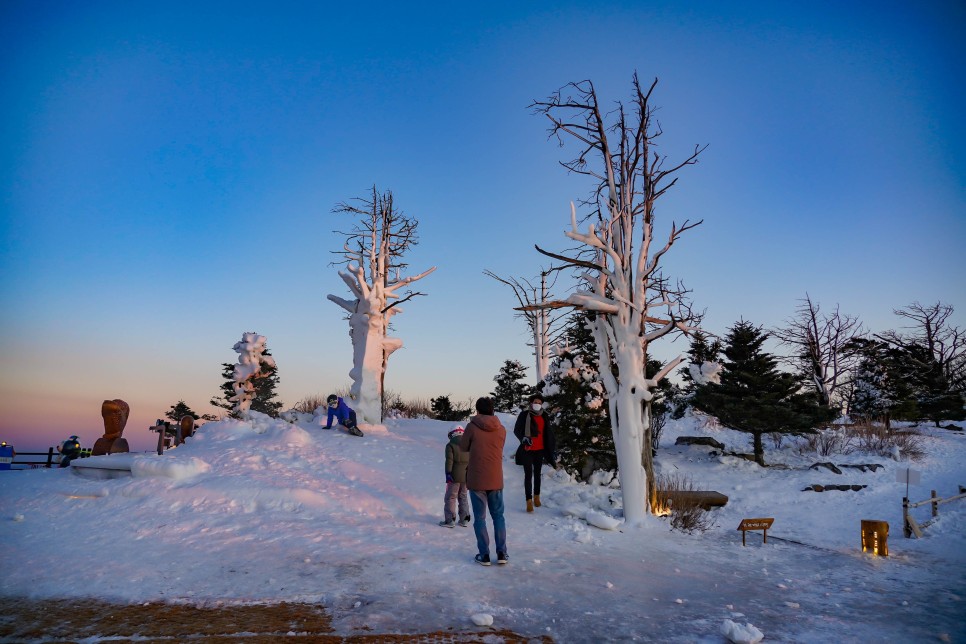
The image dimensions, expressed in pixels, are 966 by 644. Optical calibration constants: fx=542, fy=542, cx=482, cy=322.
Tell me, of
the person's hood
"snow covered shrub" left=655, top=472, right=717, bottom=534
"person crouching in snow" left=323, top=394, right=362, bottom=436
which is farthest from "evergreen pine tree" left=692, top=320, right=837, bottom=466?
the person's hood

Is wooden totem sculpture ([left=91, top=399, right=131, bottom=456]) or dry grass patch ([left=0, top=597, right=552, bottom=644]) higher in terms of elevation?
wooden totem sculpture ([left=91, top=399, right=131, bottom=456])

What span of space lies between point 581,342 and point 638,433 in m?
5.82

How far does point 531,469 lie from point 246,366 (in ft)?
56.2

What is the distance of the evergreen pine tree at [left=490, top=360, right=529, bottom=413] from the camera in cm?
2979

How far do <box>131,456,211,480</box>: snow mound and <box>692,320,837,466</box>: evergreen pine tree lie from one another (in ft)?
53.5

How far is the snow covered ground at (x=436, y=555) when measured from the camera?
468 cm

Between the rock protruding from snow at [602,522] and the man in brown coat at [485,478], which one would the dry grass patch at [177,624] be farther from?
the rock protruding from snow at [602,522]

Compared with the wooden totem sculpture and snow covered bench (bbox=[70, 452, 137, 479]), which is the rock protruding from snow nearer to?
snow covered bench (bbox=[70, 452, 137, 479])

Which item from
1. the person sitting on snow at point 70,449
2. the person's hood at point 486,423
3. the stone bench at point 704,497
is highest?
the person's hood at point 486,423

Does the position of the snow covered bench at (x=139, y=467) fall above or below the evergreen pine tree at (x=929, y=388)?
below

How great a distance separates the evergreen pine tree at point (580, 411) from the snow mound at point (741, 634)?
9932 millimetres

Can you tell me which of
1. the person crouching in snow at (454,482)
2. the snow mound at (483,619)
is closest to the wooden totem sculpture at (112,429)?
the person crouching in snow at (454,482)

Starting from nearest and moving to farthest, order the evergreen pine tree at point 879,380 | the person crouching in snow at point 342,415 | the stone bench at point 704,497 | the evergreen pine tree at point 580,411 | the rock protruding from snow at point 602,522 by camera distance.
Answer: the rock protruding from snow at point 602,522 < the stone bench at point 704,497 < the evergreen pine tree at point 580,411 < the person crouching in snow at point 342,415 < the evergreen pine tree at point 879,380

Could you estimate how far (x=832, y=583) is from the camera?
243 inches
